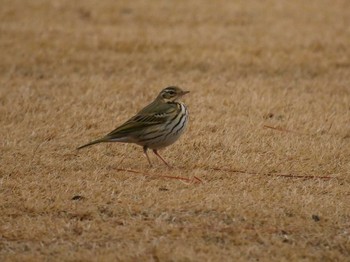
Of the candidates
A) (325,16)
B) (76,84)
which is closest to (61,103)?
(76,84)

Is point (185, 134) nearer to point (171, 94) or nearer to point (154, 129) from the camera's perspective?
point (171, 94)

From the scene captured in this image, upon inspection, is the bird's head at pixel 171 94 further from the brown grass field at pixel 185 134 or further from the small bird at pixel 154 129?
the brown grass field at pixel 185 134

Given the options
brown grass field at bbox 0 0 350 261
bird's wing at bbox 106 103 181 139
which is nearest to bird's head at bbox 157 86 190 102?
bird's wing at bbox 106 103 181 139

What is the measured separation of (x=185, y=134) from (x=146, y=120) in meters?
1.41

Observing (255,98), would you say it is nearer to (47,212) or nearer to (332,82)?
(332,82)

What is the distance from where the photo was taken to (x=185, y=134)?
368 inches

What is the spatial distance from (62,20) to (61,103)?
4998mm

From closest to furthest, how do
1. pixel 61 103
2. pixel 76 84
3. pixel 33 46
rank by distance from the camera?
1. pixel 61 103
2. pixel 76 84
3. pixel 33 46

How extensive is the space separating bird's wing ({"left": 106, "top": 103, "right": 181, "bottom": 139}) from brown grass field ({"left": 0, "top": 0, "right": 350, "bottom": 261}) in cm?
38

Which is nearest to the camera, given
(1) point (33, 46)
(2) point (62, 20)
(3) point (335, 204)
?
(3) point (335, 204)

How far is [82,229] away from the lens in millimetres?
6391

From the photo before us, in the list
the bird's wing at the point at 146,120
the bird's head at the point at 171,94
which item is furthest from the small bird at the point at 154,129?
the bird's head at the point at 171,94

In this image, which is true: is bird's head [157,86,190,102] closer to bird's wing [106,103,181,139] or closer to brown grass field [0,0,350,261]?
bird's wing [106,103,181,139]

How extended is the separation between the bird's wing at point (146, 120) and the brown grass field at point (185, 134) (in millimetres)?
375
